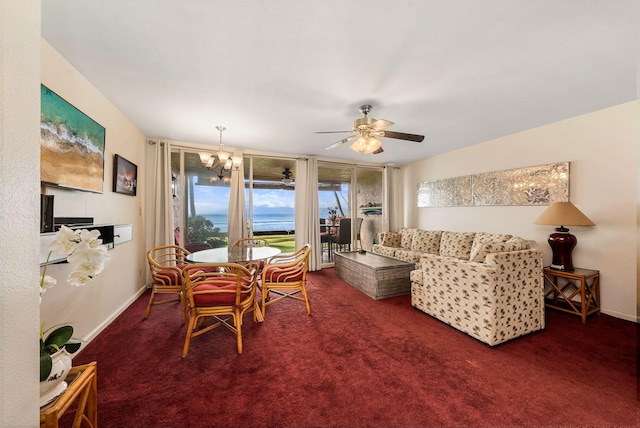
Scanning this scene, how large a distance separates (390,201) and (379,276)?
2.87m

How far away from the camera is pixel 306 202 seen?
4.80 meters

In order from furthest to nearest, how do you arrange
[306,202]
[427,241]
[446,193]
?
[306,202], [446,193], [427,241]

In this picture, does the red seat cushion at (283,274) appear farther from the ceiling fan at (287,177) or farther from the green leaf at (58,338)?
the ceiling fan at (287,177)

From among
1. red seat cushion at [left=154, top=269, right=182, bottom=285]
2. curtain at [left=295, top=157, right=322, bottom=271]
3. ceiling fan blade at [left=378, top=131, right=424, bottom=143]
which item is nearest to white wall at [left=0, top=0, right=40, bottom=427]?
red seat cushion at [left=154, top=269, right=182, bottom=285]

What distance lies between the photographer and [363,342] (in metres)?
2.18

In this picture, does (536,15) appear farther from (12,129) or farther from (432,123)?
(12,129)

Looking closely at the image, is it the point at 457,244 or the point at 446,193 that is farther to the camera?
the point at 446,193

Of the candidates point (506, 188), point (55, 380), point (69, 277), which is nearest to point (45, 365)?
point (55, 380)

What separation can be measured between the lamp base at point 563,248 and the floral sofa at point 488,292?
64 centimetres

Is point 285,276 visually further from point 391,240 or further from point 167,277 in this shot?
point 391,240

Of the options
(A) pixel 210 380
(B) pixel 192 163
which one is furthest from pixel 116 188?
(A) pixel 210 380

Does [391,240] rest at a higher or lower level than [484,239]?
lower

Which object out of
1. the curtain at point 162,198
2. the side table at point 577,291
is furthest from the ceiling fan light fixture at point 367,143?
the curtain at point 162,198

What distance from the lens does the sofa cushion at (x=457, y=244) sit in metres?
3.86
